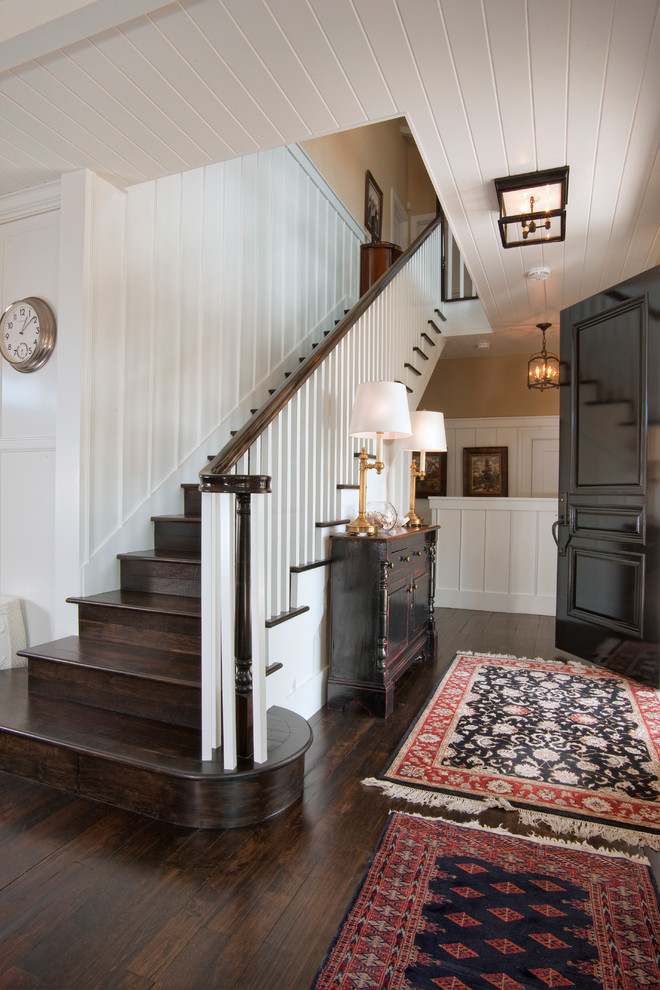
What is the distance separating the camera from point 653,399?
11.2ft

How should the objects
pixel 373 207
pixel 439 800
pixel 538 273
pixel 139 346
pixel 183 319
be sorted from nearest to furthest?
1. pixel 439 800
2. pixel 139 346
3. pixel 183 319
4. pixel 538 273
5. pixel 373 207

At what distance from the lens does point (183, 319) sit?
141 inches

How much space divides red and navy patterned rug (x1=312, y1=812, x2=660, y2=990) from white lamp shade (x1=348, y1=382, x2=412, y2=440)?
6.15ft

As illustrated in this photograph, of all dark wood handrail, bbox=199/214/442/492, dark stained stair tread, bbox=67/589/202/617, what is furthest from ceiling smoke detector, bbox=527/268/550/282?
dark stained stair tread, bbox=67/589/202/617

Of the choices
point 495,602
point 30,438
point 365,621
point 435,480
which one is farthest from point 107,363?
point 435,480

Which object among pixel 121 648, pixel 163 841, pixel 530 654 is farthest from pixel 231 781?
pixel 530 654

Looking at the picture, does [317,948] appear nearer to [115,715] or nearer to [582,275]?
[115,715]

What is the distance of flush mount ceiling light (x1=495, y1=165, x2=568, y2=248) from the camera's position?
292cm

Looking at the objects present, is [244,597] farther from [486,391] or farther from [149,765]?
[486,391]

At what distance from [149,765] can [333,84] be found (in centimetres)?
249

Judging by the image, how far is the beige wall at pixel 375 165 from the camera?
18.6 ft

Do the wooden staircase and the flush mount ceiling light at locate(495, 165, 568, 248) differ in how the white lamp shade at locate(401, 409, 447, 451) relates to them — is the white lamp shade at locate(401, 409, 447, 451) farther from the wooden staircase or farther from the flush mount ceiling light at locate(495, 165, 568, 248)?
the wooden staircase

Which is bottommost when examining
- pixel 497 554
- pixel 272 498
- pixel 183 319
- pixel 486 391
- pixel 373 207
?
pixel 497 554

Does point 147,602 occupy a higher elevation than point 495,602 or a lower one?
higher
